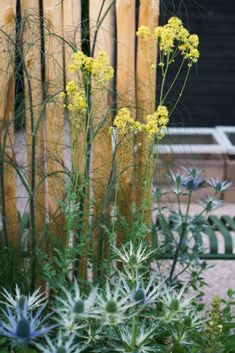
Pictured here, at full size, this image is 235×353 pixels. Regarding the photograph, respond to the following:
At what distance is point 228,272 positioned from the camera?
4387 mm

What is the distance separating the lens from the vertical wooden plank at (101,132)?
2.75m

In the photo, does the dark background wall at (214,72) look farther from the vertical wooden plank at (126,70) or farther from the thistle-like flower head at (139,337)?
the thistle-like flower head at (139,337)

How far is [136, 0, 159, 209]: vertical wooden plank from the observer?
9.32ft

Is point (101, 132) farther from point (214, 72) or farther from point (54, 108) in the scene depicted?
point (214, 72)

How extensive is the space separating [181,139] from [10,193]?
2.48 metres

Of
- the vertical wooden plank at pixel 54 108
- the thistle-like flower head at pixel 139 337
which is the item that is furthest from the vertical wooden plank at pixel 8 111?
the thistle-like flower head at pixel 139 337

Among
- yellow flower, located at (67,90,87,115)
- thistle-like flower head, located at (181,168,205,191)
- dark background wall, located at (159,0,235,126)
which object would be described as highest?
dark background wall, located at (159,0,235,126)

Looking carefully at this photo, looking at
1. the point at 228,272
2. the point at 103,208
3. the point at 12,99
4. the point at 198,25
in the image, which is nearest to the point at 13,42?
the point at 12,99

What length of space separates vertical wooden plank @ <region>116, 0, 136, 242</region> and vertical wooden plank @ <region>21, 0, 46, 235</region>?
1.07 feet

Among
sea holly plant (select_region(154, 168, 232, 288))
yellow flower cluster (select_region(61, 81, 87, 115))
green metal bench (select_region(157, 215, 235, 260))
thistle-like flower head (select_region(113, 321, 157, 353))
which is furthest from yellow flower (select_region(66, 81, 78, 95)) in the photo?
green metal bench (select_region(157, 215, 235, 260))

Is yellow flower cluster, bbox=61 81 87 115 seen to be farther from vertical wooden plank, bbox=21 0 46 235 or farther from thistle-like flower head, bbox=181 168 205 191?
thistle-like flower head, bbox=181 168 205 191

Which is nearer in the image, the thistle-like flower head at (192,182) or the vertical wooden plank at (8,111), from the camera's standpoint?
the vertical wooden plank at (8,111)

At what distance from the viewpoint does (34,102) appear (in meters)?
2.81

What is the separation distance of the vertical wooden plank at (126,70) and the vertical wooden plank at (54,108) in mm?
245
